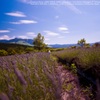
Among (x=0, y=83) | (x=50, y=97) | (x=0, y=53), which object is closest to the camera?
(x=50, y=97)

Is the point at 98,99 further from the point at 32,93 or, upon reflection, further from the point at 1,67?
the point at 1,67

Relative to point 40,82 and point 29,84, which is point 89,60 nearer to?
point 29,84

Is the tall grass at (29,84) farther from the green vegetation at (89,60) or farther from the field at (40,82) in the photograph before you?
the green vegetation at (89,60)

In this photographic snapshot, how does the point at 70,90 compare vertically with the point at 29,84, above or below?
above

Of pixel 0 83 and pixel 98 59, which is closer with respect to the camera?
pixel 0 83

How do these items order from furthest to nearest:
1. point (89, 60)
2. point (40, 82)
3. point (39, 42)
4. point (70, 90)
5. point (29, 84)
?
point (39, 42) < point (89, 60) < point (29, 84) < point (40, 82) < point (70, 90)

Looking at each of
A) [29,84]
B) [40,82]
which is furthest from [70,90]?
[29,84]

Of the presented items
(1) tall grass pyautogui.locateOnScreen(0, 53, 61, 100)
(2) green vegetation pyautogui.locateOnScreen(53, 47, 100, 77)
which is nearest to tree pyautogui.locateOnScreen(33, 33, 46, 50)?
(2) green vegetation pyautogui.locateOnScreen(53, 47, 100, 77)

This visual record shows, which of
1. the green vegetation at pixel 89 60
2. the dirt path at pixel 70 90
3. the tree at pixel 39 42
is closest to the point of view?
the dirt path at pixel 70 90

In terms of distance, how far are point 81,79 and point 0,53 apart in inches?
664

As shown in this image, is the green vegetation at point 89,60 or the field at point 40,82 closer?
the field at point 40,82

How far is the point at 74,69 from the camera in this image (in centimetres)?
613

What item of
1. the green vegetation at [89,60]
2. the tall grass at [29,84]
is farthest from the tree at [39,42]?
the tall grass at [29,84]

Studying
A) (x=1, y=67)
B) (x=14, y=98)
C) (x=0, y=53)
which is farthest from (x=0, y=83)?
(x=0, y=53)
